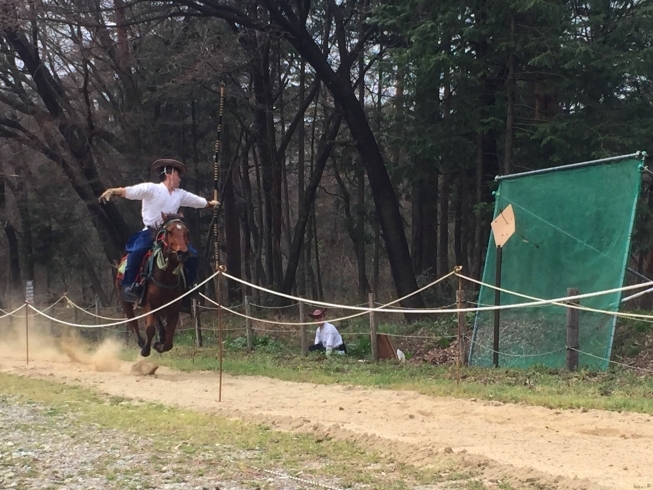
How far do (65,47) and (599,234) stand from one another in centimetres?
1745

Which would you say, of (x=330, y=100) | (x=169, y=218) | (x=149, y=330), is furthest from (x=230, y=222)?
(x=169, y=218)

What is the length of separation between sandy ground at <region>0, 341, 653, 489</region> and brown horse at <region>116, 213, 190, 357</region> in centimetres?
84

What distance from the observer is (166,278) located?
1262 centimetres

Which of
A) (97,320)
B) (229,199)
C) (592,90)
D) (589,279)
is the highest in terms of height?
(592,90)

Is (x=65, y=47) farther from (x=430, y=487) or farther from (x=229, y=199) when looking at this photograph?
(x=430, y=487)

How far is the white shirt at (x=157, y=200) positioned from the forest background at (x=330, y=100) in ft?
22.9

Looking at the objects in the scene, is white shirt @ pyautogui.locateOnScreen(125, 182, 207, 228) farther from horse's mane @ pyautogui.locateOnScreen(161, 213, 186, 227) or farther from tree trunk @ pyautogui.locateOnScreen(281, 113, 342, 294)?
tree trunk @ pyautogui.locateOnScreen(281, 113, 342, 294)

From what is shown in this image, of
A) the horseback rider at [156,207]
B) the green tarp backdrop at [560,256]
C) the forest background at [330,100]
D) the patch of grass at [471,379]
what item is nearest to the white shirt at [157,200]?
the horseback rider at [156,207]

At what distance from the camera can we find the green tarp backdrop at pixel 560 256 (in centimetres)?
1296

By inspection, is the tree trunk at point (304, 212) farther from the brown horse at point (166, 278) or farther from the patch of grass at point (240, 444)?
the patch of grass at point (240, 444)

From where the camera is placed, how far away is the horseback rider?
41.7 feet

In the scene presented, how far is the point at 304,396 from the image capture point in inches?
429

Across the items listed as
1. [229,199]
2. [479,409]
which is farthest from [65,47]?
[479,409]

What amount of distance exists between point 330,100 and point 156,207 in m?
23.1
